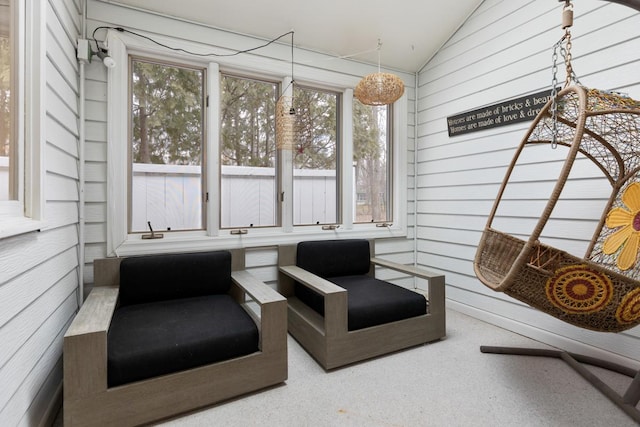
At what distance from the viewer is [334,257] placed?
282 centimetres

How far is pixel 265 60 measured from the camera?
9.15 ft

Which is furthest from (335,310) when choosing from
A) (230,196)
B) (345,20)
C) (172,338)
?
(345,20)

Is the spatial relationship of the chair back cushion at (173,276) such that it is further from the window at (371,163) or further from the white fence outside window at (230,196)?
the window at (371,163)

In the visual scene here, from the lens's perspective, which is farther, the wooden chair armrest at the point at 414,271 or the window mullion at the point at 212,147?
the window mullion at the point at 212,147

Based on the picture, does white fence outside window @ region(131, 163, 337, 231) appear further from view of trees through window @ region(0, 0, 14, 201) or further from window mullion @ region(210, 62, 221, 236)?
view of trees through window @ region(0, 0, 14, 201)

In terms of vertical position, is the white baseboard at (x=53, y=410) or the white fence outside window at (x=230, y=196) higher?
the white fence outside window at (x=230, y=196)

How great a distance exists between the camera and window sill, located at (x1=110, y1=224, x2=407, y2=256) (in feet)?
7.72

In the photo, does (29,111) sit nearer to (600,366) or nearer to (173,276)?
(173,276)

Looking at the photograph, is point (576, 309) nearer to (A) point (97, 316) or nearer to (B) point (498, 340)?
(B) point (498, 340)

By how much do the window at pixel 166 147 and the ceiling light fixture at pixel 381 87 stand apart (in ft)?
4.68

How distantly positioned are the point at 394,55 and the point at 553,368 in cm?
309

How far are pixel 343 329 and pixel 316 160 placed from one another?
1749 mm

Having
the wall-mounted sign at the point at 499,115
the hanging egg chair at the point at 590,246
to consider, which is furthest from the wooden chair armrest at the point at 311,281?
the wall-mounted sign at the point at 499,115

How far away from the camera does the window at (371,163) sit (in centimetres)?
337
